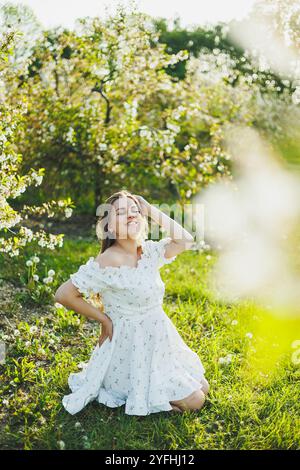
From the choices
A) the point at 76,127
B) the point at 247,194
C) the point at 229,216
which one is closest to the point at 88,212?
the point at 76,127

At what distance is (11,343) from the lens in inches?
154

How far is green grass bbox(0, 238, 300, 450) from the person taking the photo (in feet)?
9.73

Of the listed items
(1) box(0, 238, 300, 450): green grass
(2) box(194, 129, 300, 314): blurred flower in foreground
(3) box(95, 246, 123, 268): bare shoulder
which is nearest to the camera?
(1) box(0, 238, 300, 450): green grass

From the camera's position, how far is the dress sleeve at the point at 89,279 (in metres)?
3.01

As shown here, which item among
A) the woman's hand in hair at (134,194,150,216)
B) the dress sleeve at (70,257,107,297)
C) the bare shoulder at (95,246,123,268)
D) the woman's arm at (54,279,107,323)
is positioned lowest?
the woman's arm at (54,279,107,323)

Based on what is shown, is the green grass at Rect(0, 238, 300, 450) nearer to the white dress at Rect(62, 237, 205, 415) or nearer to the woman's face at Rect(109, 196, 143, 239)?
the white dress at Rect(62, 237, 205, 415)

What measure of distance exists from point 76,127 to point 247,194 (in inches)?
126

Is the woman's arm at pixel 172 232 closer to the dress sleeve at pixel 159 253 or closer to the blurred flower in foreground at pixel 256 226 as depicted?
the dress sleeve at pixel 159 253

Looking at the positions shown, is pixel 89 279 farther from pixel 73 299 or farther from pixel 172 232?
pixel 172 232

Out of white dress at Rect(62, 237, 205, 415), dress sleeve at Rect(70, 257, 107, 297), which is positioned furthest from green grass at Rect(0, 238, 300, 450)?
dress sleeve at Rect(70, 257, 107, 297)

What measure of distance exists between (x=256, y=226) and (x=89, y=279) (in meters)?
4.40

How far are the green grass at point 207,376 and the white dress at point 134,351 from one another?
3.3 inches

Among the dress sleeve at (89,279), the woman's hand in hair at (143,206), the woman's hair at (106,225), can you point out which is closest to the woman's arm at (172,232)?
the woman's hand in hair at (143,206)

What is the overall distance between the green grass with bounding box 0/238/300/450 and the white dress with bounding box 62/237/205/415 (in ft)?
0.28
